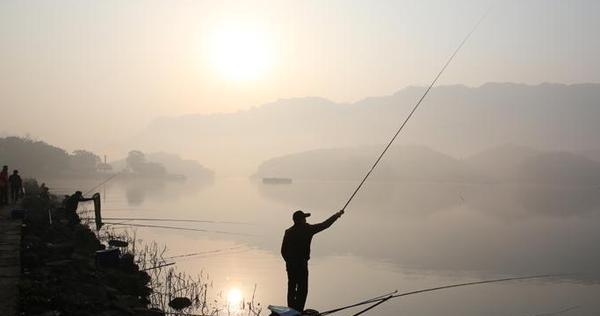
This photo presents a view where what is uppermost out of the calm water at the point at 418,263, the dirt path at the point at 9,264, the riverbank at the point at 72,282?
the dirt path at the point at 9,264

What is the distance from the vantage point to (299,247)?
34.9 feet

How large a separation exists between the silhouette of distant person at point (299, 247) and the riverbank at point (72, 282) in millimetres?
4106

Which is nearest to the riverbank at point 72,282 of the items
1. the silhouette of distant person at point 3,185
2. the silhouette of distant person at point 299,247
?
the silhouette of distant person at point 299,247

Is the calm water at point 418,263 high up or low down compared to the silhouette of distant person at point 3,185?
down

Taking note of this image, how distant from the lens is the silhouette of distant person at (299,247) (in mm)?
10602

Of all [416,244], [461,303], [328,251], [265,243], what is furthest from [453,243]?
[461,303]

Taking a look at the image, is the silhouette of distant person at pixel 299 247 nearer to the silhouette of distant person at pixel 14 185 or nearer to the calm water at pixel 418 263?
the calm water at pixel 418 263

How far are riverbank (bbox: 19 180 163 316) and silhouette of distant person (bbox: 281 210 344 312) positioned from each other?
4.11m

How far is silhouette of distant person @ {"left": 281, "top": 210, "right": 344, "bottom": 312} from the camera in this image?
10.6m

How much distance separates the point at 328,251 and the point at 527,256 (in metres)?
12.2

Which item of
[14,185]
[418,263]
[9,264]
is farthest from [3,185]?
[418,263]

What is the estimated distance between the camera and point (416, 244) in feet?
116

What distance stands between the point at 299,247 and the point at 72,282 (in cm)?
648

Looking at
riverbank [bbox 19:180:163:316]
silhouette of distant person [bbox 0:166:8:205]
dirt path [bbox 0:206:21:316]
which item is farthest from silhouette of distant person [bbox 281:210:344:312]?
silhouette of distant person [bbox 0:166:8:205]
